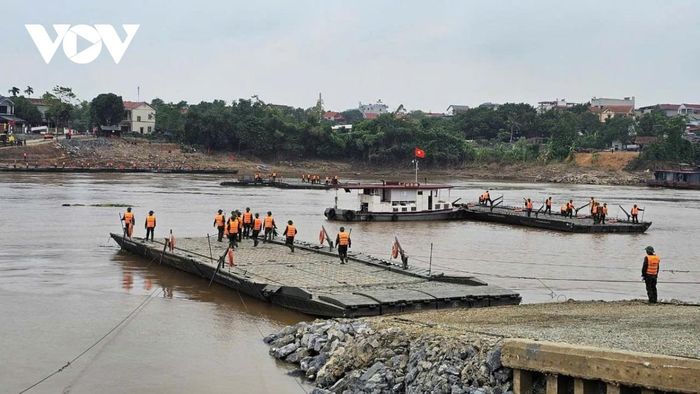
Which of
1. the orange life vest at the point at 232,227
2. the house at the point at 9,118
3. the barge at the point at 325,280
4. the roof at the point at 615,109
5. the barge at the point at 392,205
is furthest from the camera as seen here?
the roof at the point at 615,109

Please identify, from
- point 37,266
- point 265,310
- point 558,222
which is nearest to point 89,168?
point 558,222

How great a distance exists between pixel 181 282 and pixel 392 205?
22554 mm

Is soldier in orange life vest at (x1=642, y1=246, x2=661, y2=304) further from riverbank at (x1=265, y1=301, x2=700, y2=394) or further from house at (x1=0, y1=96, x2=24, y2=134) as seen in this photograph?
house at (x1=0, y1=96, x2=24, y2=134)

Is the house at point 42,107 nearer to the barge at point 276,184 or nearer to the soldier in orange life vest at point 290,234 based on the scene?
the barge at point 276,184

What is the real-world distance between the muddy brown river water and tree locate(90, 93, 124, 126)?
56.6m

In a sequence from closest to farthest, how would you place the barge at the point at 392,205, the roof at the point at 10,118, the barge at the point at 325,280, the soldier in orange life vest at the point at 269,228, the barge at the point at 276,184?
the barge at the point at 325,280, the soldier in orange life vest at the point at 269,228, the barge at the point at 392,205, the barge at the point at 276,184, the roof at the point at 10,118

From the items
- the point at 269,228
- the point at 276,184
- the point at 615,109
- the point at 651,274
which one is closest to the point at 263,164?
the point at 276,184

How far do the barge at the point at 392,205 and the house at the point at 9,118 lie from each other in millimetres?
75118

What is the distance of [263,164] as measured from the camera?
111438 mm

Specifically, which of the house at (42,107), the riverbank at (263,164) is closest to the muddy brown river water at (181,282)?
the riverbank at (263,164)

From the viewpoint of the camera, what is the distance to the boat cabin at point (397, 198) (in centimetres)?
4672

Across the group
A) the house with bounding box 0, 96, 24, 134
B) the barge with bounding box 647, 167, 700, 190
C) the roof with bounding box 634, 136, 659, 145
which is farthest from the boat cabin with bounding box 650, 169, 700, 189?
the house with bounding box 0, 96, 24, 134

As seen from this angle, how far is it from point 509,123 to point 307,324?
410 ft

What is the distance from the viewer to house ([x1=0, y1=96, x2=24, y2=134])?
110844mm
